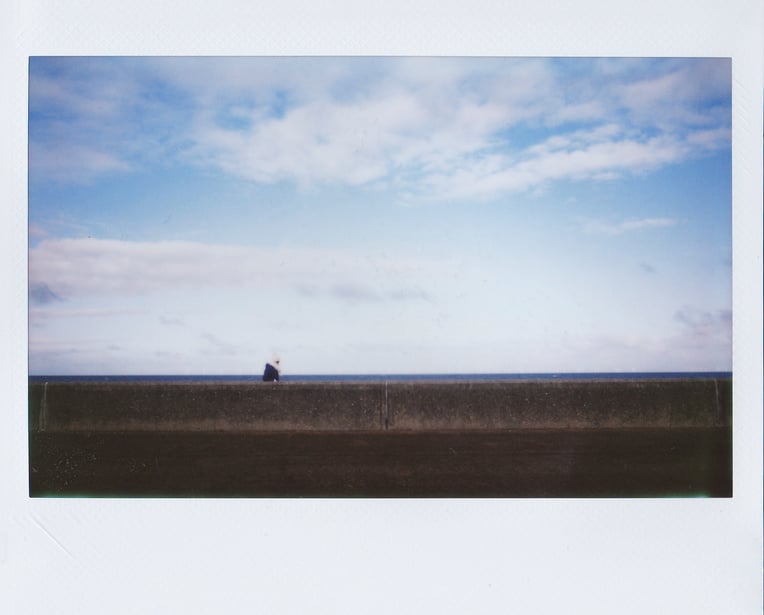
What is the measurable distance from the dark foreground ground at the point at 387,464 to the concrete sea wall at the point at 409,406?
123 mm

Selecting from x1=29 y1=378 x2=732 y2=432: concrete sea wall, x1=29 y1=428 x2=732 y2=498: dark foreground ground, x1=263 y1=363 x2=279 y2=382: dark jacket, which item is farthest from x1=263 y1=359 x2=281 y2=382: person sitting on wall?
x1=29 y1=428 x2=732 y2=498: dark foreground ground

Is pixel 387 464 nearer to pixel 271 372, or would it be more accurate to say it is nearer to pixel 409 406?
pixel 409 406

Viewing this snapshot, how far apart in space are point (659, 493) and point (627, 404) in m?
1.17

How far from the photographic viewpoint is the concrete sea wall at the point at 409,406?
4.85m

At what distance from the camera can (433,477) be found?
3.96 meters

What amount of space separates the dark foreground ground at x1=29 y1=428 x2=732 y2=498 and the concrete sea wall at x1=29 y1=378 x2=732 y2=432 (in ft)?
0.40

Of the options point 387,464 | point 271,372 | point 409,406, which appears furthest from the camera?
point 271,372

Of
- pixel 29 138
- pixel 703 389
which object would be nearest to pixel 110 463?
pixel 29 138

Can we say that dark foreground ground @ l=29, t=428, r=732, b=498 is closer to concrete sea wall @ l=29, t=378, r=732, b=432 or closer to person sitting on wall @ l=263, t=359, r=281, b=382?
concrete sea wall @ l=29, t=378, r=732, b=432

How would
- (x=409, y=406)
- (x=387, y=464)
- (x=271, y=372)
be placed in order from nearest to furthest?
(x=387, y=464)
(x=409, y=406)
(x=271, y=372)

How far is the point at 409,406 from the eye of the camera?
4.88 meters

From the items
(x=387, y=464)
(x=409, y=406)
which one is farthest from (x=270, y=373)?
(x=387, y=464)

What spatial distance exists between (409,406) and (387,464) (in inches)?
31.2
